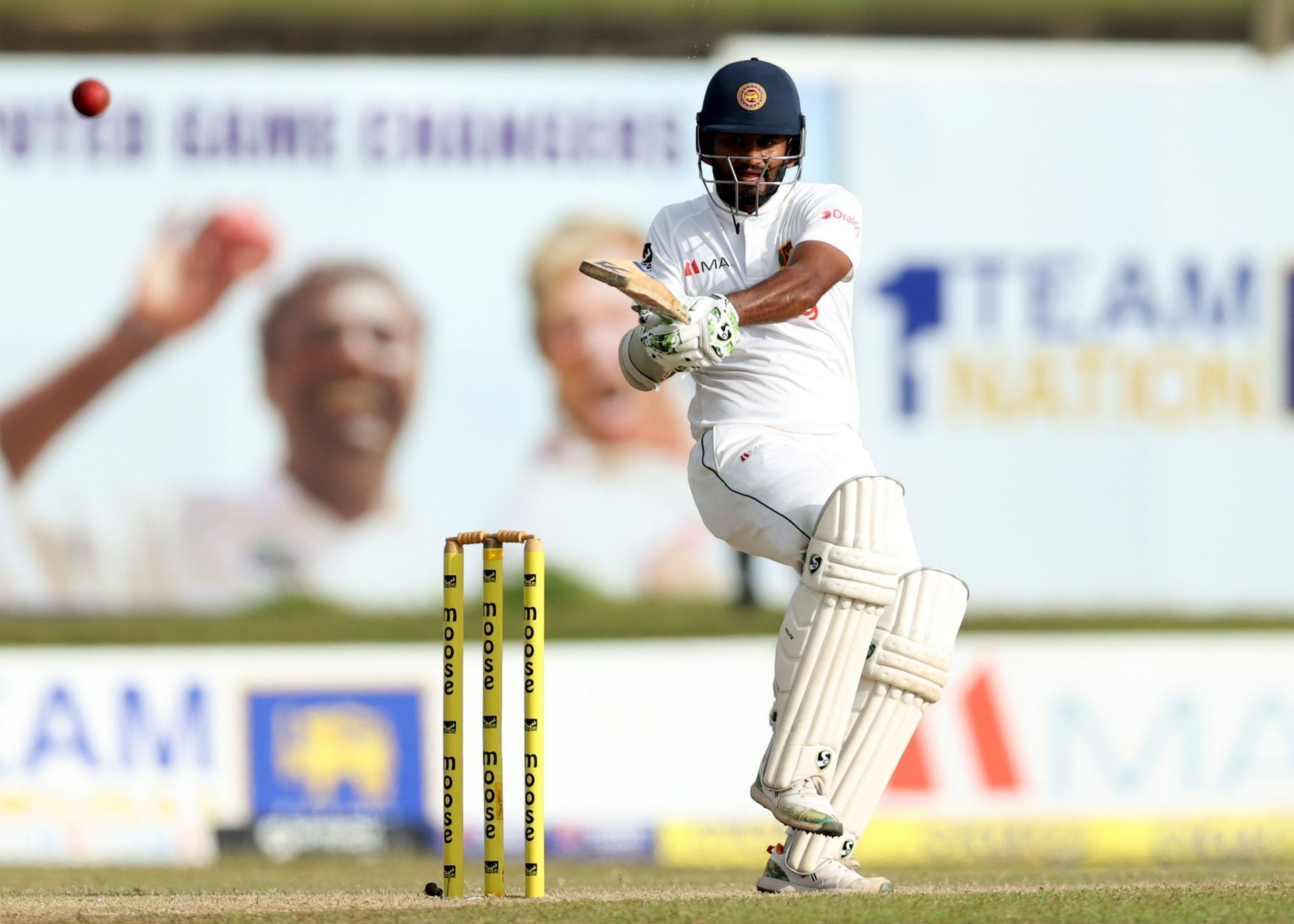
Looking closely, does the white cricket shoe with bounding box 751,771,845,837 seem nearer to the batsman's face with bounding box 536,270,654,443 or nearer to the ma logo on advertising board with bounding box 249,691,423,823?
the ma logo on advertising board with bounding box 249,691,423,823

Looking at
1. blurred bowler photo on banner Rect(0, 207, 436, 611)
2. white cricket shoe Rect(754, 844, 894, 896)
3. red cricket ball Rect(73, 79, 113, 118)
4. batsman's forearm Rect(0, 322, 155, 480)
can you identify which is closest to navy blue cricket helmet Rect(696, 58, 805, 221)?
white cricket shoe Rect(754, 844, 894, 896)

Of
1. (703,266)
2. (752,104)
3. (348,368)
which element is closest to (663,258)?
(703,266)

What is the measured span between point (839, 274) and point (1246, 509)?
11.2 m

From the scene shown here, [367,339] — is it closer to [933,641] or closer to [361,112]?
[361,112]

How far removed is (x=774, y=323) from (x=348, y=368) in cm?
1042

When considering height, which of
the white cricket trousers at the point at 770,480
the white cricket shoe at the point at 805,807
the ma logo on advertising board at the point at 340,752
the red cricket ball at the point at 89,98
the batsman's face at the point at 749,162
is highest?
the red cricket ball at the point at 89,98

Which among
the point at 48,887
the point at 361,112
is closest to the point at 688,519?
the point at 361,112

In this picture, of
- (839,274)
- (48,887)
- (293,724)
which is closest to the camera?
(839,274)

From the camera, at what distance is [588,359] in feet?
49.0

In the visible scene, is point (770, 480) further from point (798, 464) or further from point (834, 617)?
point (834, 617)

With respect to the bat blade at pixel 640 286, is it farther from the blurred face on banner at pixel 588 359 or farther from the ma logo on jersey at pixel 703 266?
the blurred face on banner at pixel 588 359

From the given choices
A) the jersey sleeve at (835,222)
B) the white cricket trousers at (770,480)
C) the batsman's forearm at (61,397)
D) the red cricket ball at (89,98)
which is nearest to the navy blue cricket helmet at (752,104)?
the jersey sleeve at (835,222)

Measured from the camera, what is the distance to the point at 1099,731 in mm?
9523

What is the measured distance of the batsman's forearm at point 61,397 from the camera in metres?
14.4
